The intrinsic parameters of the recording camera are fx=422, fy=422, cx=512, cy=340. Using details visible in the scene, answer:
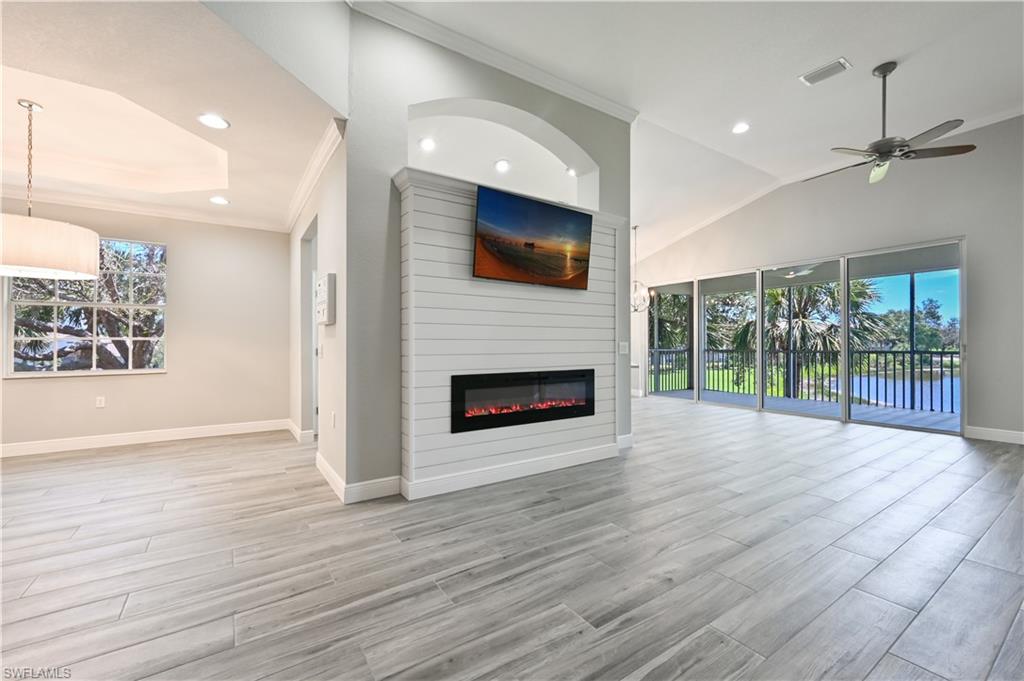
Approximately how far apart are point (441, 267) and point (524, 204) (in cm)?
83

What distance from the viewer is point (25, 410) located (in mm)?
4145

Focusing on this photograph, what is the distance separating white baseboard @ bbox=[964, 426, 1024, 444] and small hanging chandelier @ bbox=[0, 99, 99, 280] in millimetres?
8674

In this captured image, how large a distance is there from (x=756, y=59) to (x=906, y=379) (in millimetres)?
4847

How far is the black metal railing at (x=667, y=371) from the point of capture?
27.6ft

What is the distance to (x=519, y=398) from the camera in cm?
340

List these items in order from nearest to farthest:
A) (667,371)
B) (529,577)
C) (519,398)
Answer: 1. (529,577)
2. (519,398)
3. (667,371)

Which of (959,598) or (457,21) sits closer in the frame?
(959,598)

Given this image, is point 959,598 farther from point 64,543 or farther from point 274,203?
point 274,203

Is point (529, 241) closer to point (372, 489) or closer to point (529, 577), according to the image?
point (372, 489)

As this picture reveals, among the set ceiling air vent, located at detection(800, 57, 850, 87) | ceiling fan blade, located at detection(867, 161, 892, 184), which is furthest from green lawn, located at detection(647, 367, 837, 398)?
ceiling air vent, located at detection(800, 57, 850, 87)

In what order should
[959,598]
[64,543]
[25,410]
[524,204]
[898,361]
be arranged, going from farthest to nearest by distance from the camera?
[898,361], [25,410], [524,204], [64,543], [959,598]

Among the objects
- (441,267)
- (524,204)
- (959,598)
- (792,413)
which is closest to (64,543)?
(441,267)

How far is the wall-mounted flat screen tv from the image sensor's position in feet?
10.2

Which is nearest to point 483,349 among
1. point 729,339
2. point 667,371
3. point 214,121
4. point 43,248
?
point 214,121
